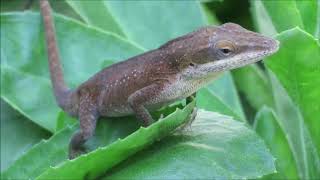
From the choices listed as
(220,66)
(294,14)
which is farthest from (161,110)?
(294,14)

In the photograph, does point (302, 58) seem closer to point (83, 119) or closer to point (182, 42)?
point (182, 42)

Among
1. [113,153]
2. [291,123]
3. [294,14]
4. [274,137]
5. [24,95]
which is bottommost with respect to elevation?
[291,123]

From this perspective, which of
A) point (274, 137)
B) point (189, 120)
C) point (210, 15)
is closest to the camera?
point (189, 120)

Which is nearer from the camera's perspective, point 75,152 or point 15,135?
point 75,152

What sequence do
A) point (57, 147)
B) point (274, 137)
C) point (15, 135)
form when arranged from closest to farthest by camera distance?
1. point (57, 147)
2. point (274, 137)
3. point (15, 135)

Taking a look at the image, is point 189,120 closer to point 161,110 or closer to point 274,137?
point 161,110

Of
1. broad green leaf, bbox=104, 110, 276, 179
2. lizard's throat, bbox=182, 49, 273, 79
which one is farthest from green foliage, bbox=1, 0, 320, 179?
lizard's throat, bbox=182, 49, 273, 79

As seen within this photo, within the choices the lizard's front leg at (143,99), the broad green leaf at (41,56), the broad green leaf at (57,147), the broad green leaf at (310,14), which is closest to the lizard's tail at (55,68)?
the broad green leaf at (41,56)

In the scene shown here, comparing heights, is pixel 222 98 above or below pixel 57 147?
below

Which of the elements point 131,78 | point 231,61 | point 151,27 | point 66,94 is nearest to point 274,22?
point 231,61
